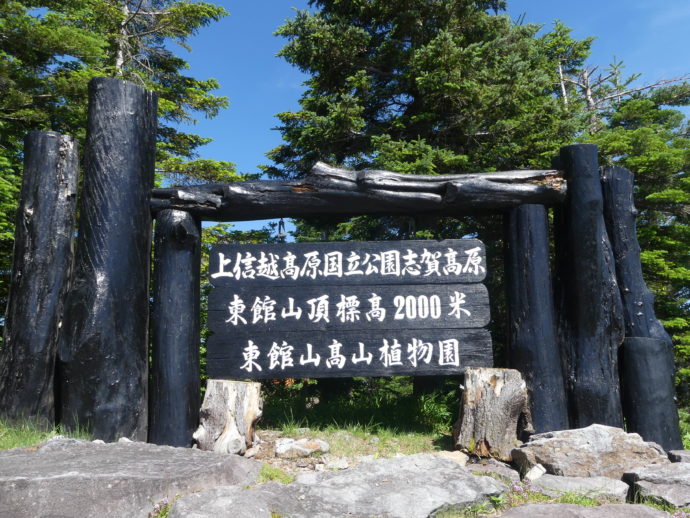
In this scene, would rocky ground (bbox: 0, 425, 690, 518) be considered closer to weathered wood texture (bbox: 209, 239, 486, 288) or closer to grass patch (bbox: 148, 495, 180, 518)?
grass patch (bbox: 148, 495, 180, 518)

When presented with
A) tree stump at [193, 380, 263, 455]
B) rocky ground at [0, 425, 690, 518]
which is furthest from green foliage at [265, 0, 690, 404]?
rocky ground at [0, 425, 690, 518]

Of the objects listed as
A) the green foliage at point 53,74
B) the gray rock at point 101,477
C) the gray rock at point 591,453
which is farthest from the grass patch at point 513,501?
the green foliage at point 53,74

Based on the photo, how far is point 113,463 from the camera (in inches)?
124

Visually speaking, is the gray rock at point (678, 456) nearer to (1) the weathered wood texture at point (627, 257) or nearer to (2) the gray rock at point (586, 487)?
(2) the gray rock at point (586, 487)

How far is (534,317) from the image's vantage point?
500cm

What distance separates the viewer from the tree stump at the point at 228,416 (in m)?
4.55

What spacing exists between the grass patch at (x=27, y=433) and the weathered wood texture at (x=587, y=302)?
4.60 m

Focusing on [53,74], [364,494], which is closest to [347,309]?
[364,494]

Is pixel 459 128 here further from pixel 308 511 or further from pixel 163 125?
pixel 163 125

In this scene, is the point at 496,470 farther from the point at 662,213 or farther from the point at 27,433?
the point at 662,213

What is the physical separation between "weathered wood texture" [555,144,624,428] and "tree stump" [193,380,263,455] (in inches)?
124

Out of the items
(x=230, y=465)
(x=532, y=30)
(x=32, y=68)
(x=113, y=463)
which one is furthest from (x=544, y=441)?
(x=32, y=68)

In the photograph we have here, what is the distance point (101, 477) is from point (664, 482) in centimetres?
374

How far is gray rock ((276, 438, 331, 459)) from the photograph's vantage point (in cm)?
461
